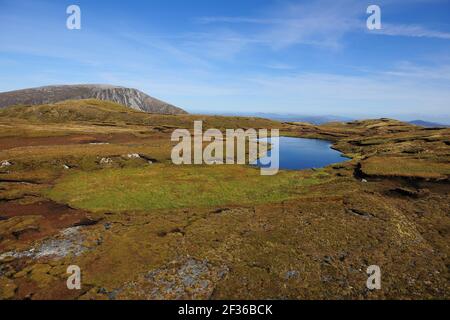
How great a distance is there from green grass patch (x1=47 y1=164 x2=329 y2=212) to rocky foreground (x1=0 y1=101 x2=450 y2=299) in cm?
24

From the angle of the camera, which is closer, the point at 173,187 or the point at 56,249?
the point at 56,249

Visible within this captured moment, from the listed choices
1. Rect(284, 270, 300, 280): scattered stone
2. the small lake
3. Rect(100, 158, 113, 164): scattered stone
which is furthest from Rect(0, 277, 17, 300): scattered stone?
the small lake

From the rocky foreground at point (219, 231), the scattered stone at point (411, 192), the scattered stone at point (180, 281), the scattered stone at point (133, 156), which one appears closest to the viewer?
the scattered stone at point (180, 281)

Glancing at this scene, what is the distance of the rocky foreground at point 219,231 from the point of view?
28.2 metres

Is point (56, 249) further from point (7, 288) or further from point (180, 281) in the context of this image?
point (180, 281)

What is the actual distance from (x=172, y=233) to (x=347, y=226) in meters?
21.4

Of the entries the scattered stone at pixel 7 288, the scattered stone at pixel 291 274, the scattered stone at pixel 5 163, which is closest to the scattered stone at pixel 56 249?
the scattered stone at pixel 7 288

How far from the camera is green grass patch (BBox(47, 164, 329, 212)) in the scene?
51.4m

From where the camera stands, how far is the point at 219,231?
1560 inches

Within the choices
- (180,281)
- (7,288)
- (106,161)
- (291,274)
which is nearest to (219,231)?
(180,281)

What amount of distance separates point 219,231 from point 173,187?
2193 centimetres

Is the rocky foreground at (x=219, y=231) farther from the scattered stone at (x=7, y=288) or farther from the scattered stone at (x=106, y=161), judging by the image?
the scattered stone at (x=106, y=161)

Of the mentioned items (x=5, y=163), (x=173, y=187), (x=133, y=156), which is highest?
(x=133, y=156)

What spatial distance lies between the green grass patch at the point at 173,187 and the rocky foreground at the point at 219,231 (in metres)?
0.24
